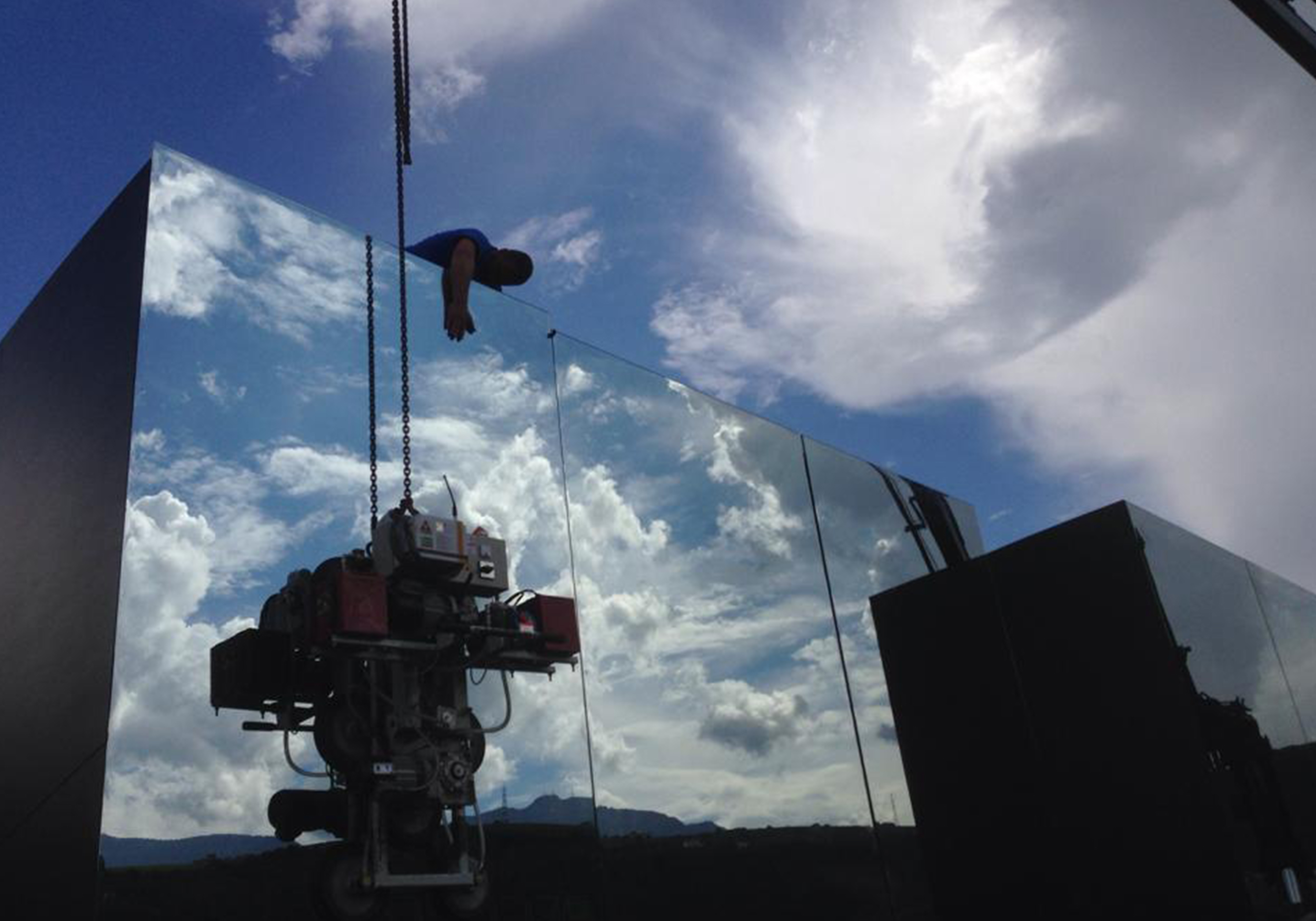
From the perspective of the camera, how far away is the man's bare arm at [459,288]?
595 cm

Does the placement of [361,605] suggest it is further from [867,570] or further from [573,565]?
[867,570]

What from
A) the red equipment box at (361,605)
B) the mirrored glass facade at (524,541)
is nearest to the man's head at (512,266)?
the mirrored glass facade at (524,541)

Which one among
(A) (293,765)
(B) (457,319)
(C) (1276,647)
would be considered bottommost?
(A) (293,765)

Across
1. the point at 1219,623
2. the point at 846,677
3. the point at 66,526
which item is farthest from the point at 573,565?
the point at 1219,623

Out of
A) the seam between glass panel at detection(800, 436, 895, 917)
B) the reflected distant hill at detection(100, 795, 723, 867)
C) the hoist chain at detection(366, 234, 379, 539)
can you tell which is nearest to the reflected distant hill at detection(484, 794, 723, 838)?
the reflected distant hill at detection(100, 795, 723, 867)

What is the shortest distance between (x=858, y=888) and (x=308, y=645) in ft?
19.6

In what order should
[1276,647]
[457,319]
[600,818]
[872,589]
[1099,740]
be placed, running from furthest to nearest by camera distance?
[872,589] → [1276,647] → [1099,740] → [600,818] → [457,319]

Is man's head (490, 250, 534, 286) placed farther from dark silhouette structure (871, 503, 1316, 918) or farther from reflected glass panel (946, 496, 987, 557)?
reflected glass panel (946, 496, 987, 557)

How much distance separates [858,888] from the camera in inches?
352

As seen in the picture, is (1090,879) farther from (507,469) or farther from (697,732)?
(507,469)

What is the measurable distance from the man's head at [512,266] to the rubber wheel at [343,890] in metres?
3.34

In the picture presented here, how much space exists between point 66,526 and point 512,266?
2.96 meters

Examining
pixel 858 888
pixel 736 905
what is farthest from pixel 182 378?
pixel 858 888

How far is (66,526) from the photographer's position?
5949 millimetres
